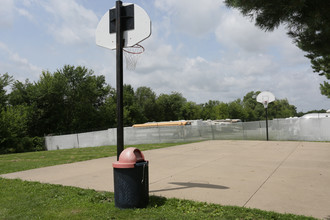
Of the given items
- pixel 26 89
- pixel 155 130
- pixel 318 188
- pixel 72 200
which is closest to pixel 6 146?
pixel 26 89

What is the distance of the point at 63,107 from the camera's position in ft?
172

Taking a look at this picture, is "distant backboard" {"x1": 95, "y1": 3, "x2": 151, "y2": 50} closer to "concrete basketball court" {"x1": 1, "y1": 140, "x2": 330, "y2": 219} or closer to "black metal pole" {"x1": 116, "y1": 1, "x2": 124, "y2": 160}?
"black metal pole" {"x1": 116, "y1": 1, "x2": 124, "y2": 160}

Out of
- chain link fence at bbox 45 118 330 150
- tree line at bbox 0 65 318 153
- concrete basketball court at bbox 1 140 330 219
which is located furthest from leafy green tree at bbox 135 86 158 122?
concrete basketball court at bbox 1 140 330 219

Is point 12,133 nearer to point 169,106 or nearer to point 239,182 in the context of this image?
point 239,182

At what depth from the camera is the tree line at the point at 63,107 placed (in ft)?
122

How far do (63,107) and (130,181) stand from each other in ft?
169

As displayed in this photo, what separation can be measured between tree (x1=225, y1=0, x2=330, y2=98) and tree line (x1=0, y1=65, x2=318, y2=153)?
36100 mm

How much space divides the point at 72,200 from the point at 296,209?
4.01 meters

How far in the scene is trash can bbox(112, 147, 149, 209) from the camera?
453 centimetres

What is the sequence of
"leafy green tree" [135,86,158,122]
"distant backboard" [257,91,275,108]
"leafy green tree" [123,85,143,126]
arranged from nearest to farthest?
"distant backboard" [257,91,275,108], "leafy green tree" [123,85,143,126], "leafy green tree" [135,86,158,122]

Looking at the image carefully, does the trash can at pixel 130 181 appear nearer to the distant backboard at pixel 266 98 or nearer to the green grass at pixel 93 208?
the green grass at pixel 93 208

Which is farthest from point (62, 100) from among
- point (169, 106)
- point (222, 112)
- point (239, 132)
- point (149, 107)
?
point (222, 112)

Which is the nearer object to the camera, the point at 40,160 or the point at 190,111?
the point at 40,160

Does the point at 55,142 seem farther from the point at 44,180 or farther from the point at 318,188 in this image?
the point at 318,188
